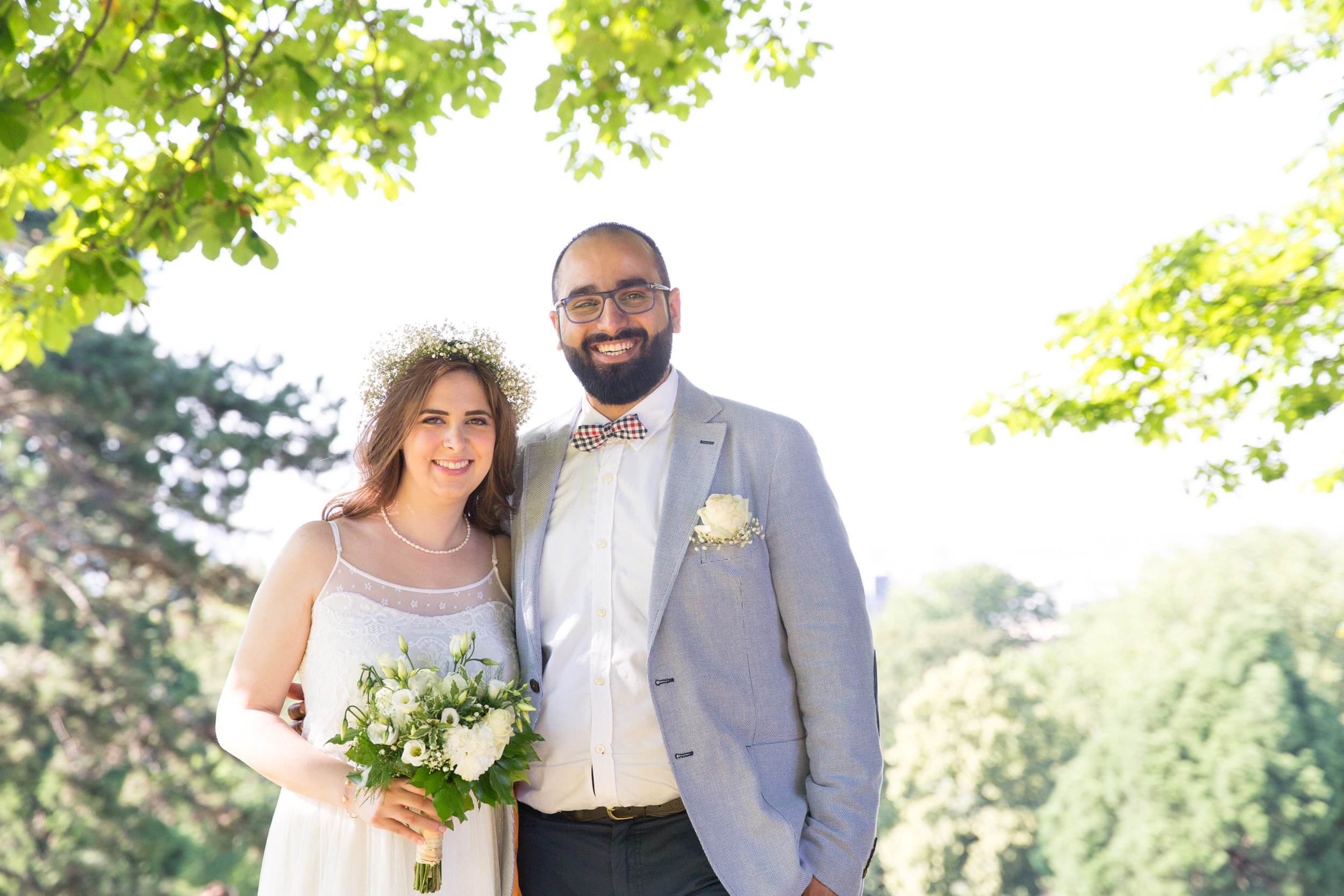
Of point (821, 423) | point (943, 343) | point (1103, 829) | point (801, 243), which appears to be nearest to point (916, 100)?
point (801, 243)

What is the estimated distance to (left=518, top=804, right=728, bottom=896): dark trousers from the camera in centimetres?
288

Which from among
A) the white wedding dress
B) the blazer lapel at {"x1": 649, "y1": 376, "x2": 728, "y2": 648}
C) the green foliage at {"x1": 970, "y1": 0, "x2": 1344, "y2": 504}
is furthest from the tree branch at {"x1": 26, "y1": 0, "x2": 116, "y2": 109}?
the green foliage at {"x1": 970, "y1": 0, "x2": 1344, "y2": 504}

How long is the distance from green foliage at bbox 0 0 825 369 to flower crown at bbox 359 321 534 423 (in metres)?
1.00

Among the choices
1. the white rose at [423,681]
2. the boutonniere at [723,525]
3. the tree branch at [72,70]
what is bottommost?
the white rose at [423,681]

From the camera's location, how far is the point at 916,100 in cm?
4156

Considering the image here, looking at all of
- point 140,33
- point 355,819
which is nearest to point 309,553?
point 355,819

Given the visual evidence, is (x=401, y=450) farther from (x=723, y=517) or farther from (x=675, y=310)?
(x=723, y=517)

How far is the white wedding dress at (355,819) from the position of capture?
10.1 ft

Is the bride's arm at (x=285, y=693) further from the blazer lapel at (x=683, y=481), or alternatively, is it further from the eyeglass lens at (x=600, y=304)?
the eyeglass lens at (x=600, y=304)

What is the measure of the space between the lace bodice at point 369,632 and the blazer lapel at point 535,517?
15 centimetres

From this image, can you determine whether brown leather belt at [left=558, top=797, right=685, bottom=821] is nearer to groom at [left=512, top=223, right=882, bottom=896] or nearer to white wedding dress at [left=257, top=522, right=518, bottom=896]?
groom at [left=512, top=223, right=882, bottom=896]

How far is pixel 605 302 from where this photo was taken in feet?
10.7

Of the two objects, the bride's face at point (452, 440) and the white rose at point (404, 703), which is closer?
the white rose at point (404, 703)

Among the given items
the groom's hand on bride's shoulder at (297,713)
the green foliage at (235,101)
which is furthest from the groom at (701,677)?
the green foliage at (235,101)
